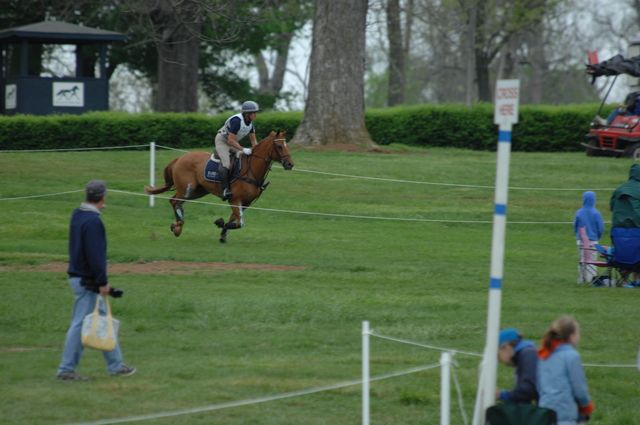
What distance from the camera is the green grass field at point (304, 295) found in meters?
10.6

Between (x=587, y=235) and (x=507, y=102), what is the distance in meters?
9.91

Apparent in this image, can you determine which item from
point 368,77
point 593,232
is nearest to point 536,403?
point 593,232

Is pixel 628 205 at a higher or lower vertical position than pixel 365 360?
higher

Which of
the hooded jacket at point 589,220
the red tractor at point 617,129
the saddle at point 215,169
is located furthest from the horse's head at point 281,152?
the red tractor at point 617,129

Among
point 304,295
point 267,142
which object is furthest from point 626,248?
point 267,142

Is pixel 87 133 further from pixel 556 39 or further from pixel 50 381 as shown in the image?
pixel 556 39

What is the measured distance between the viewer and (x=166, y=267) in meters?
18.2

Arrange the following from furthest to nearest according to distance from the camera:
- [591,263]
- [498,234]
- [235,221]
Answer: [235,221] → [591,263] → [498,234]

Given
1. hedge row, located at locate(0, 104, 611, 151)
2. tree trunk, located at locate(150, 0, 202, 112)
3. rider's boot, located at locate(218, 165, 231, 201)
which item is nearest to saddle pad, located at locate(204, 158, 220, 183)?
rider's boot, located at locate(218, 165, 231, 201)

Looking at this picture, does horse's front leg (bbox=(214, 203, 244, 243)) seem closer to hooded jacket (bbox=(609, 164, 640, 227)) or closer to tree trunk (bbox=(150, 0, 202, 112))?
hooded jacket (bbox=(609, 164, 640, 227))

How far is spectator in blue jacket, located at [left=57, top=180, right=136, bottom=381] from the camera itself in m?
10.5

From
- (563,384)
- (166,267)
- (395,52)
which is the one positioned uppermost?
(395,52)

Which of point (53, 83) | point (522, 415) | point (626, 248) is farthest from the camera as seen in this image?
point (53, 83)

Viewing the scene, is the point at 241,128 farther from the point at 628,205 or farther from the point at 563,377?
the point at 563,377
